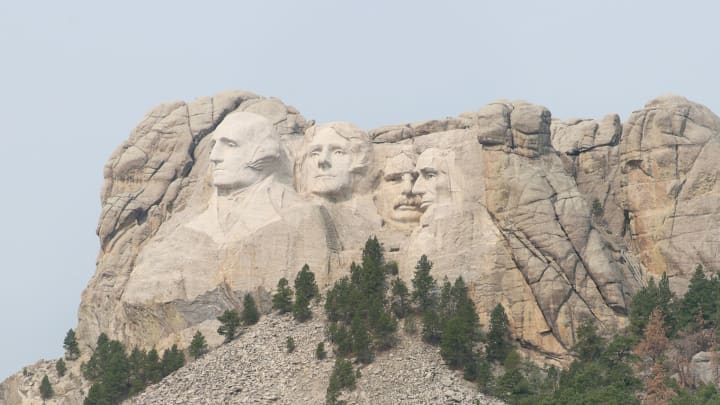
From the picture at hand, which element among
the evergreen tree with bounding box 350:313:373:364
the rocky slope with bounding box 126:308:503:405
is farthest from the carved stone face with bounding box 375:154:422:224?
the evergreen tree with bounding box 350:313:373:364

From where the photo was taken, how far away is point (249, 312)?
75312mm

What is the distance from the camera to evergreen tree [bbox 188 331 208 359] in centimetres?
7450

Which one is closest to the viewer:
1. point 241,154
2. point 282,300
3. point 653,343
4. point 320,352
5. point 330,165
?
point 653,343

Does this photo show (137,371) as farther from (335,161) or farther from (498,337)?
(498,337)

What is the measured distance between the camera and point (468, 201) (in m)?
76.4

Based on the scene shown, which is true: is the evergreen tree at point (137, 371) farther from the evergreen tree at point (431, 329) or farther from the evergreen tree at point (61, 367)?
the evergreen tree at point (431, 329)

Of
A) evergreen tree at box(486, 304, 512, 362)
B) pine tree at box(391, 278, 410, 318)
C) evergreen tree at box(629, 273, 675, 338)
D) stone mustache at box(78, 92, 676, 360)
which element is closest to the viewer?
evergreen tree at box(629, 273, 675, 338)

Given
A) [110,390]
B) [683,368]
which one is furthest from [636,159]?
[110,390]

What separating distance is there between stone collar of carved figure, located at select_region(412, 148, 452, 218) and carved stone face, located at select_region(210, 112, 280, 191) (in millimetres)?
4134

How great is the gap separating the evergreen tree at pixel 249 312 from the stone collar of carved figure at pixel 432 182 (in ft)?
18.0

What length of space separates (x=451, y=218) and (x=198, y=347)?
25.9 ft

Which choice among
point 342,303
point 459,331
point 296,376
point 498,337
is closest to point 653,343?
point 498,337

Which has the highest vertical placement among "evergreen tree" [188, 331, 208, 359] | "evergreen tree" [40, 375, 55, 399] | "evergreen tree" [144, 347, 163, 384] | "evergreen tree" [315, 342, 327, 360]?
"evergreen tree" [188, 331, 208, 359]

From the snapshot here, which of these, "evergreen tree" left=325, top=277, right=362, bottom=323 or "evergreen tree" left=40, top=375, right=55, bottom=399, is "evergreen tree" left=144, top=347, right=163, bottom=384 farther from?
"evergreen tree" left=325, top=277, right=362, bottom=323
